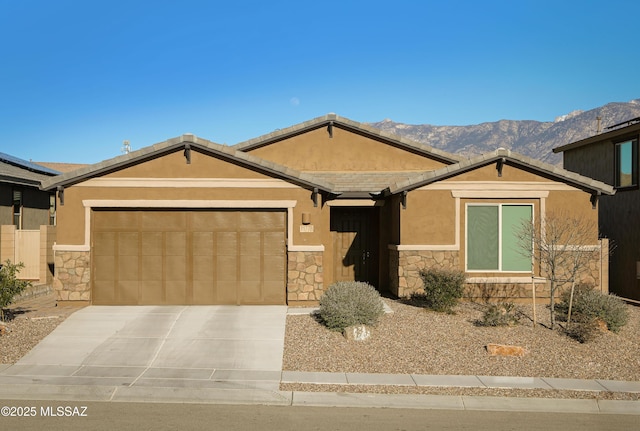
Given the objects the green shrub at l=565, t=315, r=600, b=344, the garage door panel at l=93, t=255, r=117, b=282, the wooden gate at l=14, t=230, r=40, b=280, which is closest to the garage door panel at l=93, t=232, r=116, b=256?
the garage door panel at l=93, t=255, r=117, b=282

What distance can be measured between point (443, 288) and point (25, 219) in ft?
53.9

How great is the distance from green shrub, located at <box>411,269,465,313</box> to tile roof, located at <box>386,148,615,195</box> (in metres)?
2.94

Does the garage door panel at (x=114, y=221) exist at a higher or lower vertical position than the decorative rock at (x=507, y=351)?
higher

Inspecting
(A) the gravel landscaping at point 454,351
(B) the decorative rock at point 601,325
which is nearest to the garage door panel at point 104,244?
(A) the gravel landscaping at point 454,351

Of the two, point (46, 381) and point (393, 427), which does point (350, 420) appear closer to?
point (393, 427)

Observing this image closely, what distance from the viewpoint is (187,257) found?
14.2 m

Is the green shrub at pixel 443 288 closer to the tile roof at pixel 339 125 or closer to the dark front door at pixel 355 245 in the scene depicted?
the dark front door at pixel 355 245

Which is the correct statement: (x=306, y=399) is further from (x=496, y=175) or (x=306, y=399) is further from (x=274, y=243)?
(x=496, y=175)

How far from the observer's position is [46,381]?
8.94 m

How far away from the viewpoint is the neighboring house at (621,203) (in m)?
17.6

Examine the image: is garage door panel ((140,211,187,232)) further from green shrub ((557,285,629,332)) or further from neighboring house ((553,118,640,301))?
neighboring house ((553,118,640,301))

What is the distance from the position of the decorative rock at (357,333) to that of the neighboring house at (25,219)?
10.7 m

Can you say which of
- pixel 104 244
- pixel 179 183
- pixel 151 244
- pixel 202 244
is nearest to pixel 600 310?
pixel 202 244

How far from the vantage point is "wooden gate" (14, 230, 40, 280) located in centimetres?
1788
